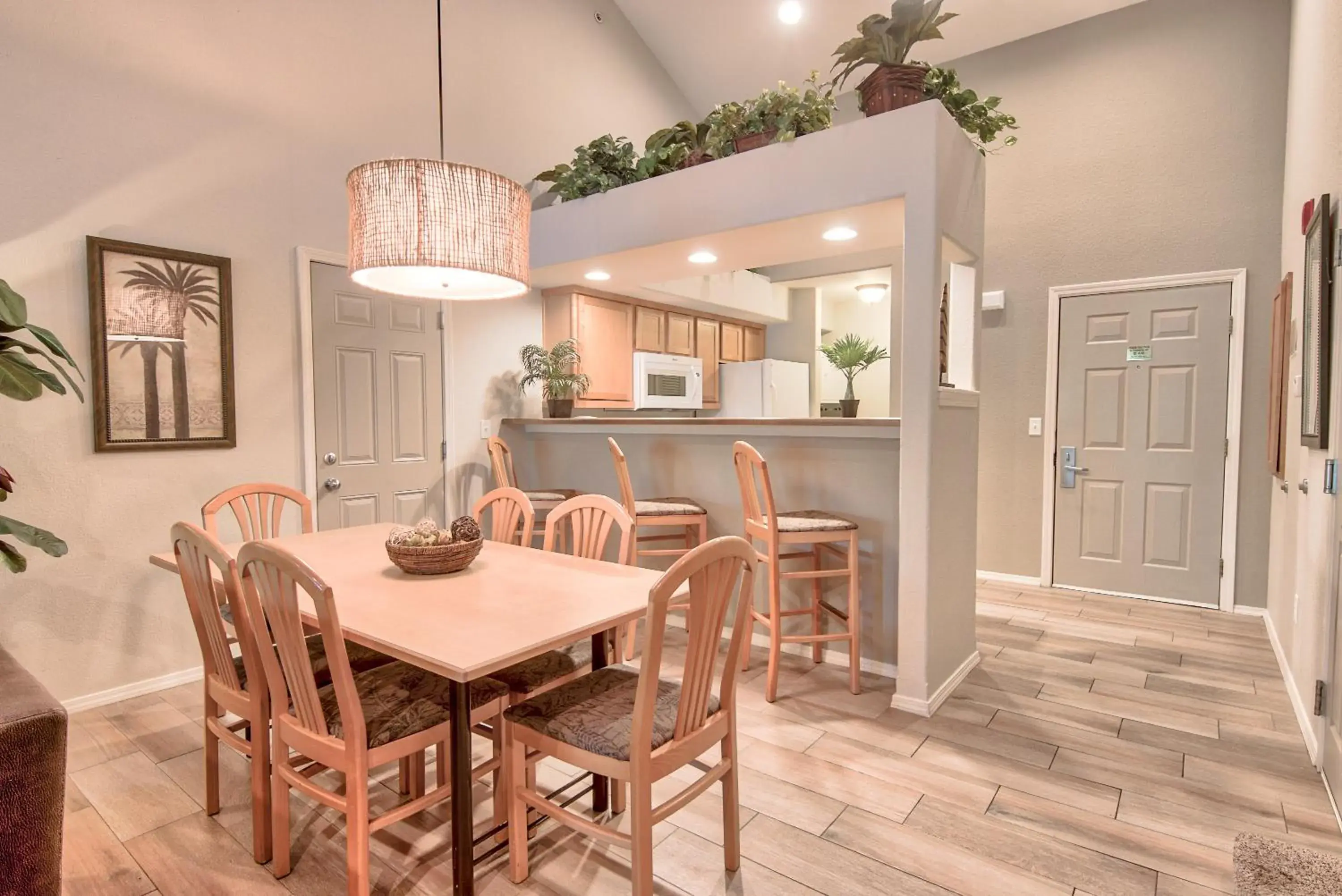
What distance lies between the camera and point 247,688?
6.06ft

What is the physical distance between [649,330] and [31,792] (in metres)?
4.54

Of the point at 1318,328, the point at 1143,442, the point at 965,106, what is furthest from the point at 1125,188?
the point at 1318,328

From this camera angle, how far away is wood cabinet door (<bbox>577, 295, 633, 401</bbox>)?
4.78 meters

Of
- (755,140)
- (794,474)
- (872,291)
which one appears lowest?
(794,474)

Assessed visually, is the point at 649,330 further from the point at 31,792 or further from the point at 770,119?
the point at 31,792

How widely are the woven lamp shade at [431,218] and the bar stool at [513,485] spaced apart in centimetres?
200

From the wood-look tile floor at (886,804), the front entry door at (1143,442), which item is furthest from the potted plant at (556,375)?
the front entry door at (1143,442)

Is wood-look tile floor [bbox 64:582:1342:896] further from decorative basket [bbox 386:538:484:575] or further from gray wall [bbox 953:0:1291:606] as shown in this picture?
gray wall [bbox 953:0:1291:606]

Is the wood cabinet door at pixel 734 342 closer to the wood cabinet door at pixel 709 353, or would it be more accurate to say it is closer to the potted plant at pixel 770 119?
the wood cabinet door at pixel 709 353

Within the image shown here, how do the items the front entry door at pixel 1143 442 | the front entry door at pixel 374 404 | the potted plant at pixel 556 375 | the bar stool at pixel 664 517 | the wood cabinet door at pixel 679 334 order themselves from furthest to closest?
the wood cabinet door at pixel 679 334, the potted plant at pixel 556 375, the front entry door at pixel 1143 442, the front entry door at pixel 374 404, the bar stool at pixel 664 517

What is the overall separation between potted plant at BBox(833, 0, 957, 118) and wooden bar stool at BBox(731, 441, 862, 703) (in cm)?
154

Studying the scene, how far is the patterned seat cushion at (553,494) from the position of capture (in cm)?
392

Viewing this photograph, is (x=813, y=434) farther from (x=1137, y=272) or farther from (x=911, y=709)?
(x=1137, y=272)

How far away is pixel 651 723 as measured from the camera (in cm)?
148
